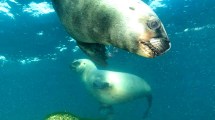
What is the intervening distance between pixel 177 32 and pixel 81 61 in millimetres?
9430

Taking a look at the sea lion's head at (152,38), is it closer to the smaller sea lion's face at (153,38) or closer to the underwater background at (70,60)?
the smaller sea lion's face at (153,38)

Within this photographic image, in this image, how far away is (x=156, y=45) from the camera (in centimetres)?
241

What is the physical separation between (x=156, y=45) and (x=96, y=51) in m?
1.63

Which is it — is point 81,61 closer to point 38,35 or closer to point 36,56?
point 38,35

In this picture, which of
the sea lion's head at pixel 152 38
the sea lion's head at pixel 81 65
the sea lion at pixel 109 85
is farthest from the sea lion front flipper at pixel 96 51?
the sea lion's head at pixel 81 65

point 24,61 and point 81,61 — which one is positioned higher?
point 24,61

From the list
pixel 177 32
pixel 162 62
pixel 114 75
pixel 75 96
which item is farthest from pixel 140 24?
pixel 75 96

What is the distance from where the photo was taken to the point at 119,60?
2806cm

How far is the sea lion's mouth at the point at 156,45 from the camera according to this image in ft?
7.92

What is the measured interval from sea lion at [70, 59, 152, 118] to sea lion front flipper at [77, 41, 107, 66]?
9.25m

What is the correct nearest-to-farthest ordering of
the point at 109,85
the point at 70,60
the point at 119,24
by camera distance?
the point at 119,24 → the point at 109,85 → the point at 70,60

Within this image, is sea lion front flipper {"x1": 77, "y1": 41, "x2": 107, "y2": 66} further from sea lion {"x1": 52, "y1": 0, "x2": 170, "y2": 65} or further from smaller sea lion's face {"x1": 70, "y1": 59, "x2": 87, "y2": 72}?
smaller sea lion's face {"x1": 70, "y1": 59, "x2": 87, "y2": 72}

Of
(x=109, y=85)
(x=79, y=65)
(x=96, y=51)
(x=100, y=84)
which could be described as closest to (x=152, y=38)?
(x=96, y=51)

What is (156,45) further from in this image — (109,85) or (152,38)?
(109,85)
